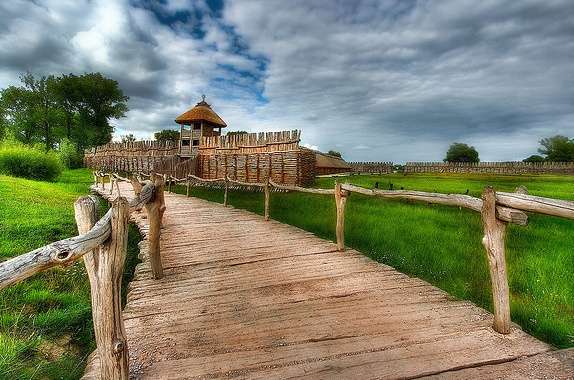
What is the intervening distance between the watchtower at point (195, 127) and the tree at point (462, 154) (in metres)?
60.1

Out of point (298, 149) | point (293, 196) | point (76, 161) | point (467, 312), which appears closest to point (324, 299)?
point (467, 312)

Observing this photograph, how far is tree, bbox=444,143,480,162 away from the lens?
237 ft

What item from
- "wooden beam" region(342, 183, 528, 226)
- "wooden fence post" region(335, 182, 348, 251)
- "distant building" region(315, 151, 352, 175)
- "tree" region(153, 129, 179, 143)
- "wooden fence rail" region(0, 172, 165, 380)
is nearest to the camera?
"wooden fence rail" region(0, 172, 165, 380)

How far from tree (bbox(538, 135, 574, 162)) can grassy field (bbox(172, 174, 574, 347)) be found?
6478cm

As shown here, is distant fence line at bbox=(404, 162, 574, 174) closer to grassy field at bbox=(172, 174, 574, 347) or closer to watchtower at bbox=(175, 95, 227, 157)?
watchtower at bbox=(175, 95, 227, 157)

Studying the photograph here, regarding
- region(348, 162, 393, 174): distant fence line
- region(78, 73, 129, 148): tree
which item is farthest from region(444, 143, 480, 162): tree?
region(78, 73, 129, 148): tree

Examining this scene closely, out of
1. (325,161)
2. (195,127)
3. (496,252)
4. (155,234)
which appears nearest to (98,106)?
(195,127)

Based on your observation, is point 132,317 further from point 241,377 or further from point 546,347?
point 546,347

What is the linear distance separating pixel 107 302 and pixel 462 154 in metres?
80.9

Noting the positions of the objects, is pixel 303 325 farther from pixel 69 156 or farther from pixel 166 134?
pixel 166 134

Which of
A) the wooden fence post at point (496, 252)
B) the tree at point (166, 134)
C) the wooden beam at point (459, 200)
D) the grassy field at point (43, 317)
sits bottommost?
the grassy field at point (43, 317)

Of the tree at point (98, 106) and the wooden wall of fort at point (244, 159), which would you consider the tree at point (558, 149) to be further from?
the tree at point (98, 106)

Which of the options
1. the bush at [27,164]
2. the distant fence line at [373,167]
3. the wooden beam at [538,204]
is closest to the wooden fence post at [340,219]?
the wooden beam at [538,204]

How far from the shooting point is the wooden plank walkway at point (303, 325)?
2.65 meters
